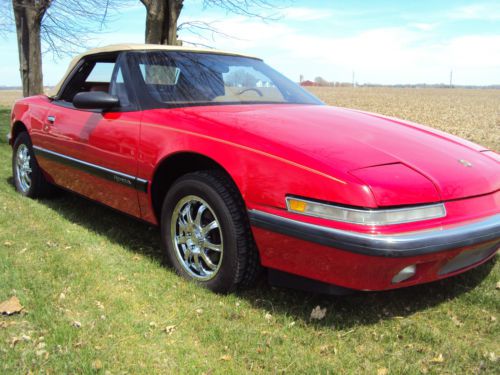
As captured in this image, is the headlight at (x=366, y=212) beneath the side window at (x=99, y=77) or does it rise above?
beneath

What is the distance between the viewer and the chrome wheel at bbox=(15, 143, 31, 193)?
5.17 m

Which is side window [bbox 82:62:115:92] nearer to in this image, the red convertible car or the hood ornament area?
the red convertible car

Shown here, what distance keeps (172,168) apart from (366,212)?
145cm

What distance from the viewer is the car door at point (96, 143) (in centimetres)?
347

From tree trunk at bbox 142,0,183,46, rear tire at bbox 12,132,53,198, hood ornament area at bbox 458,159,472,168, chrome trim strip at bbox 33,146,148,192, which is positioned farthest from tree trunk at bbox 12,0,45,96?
hood ornament area at bbox 458,159,472,168

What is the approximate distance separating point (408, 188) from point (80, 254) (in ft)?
7.79

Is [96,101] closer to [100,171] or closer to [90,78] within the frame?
[100,171]

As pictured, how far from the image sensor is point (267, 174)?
2.58 meters

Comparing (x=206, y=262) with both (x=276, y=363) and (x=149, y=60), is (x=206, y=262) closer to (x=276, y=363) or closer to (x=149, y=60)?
(x=276, y=363)

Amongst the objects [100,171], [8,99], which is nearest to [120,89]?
[100,171]

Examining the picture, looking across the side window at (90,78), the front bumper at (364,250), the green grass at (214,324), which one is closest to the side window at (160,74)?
the side window at (90,78)

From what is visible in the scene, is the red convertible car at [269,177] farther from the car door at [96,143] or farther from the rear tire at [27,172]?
the rear tire at [27,172]

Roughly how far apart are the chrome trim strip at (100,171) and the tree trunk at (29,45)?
9.99 m

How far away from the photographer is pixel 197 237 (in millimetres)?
3059
